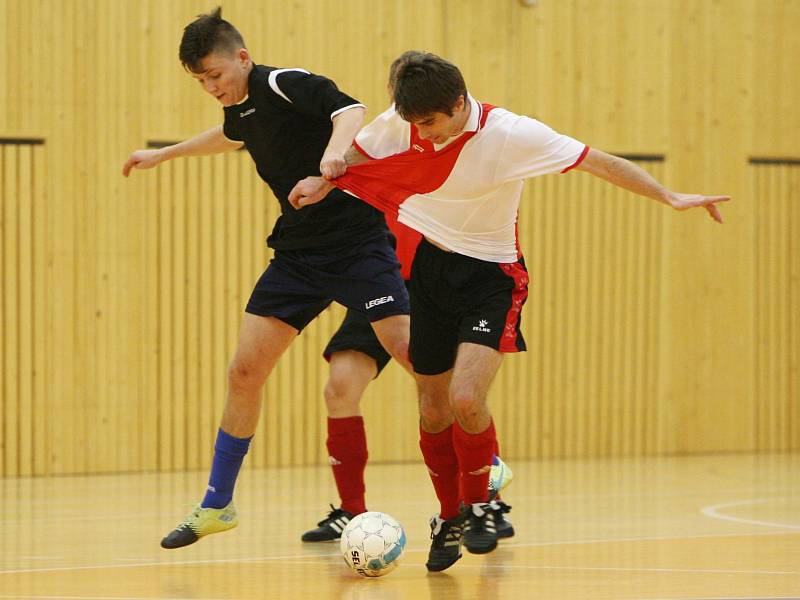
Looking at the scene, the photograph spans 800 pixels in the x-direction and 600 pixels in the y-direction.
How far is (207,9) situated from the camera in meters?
7.78

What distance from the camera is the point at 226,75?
4.29 meters

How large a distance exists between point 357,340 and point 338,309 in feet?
10.4

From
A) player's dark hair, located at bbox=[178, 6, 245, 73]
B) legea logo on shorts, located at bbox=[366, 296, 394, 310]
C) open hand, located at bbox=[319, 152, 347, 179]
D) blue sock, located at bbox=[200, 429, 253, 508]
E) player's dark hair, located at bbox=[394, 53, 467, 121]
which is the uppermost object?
player's dark hair, located at bbox=[178, 6, 245, 73]

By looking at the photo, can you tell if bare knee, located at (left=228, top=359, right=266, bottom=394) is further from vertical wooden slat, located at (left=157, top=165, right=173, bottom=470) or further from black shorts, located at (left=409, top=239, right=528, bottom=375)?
vertical wooden slat, located at (left=157, top=165, right=173, bottom=470)

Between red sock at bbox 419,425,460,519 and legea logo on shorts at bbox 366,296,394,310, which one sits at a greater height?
legea logo on shorts at bbox 366,296,394,310

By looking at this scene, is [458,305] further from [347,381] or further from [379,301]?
[347,381]

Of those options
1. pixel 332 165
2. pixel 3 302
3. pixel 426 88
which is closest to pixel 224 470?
pixel 332 165

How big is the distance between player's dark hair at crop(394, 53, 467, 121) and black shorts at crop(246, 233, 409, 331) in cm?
83

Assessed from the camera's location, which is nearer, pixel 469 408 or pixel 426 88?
pixel 426 88

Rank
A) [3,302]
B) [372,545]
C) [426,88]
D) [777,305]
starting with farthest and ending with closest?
[777,305], [3,302], [372,545], [426,88]

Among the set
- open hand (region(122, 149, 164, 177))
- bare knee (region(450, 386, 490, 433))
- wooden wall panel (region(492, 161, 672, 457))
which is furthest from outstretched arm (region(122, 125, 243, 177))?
wooden wall panel (region(492, 161, 672, 457))

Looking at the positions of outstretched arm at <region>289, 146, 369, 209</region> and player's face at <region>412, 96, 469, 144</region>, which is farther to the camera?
outstretched arm at <region>289, 146, 369, 209</region>

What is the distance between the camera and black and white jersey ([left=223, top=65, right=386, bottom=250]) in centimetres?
435

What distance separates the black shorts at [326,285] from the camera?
444 cm
